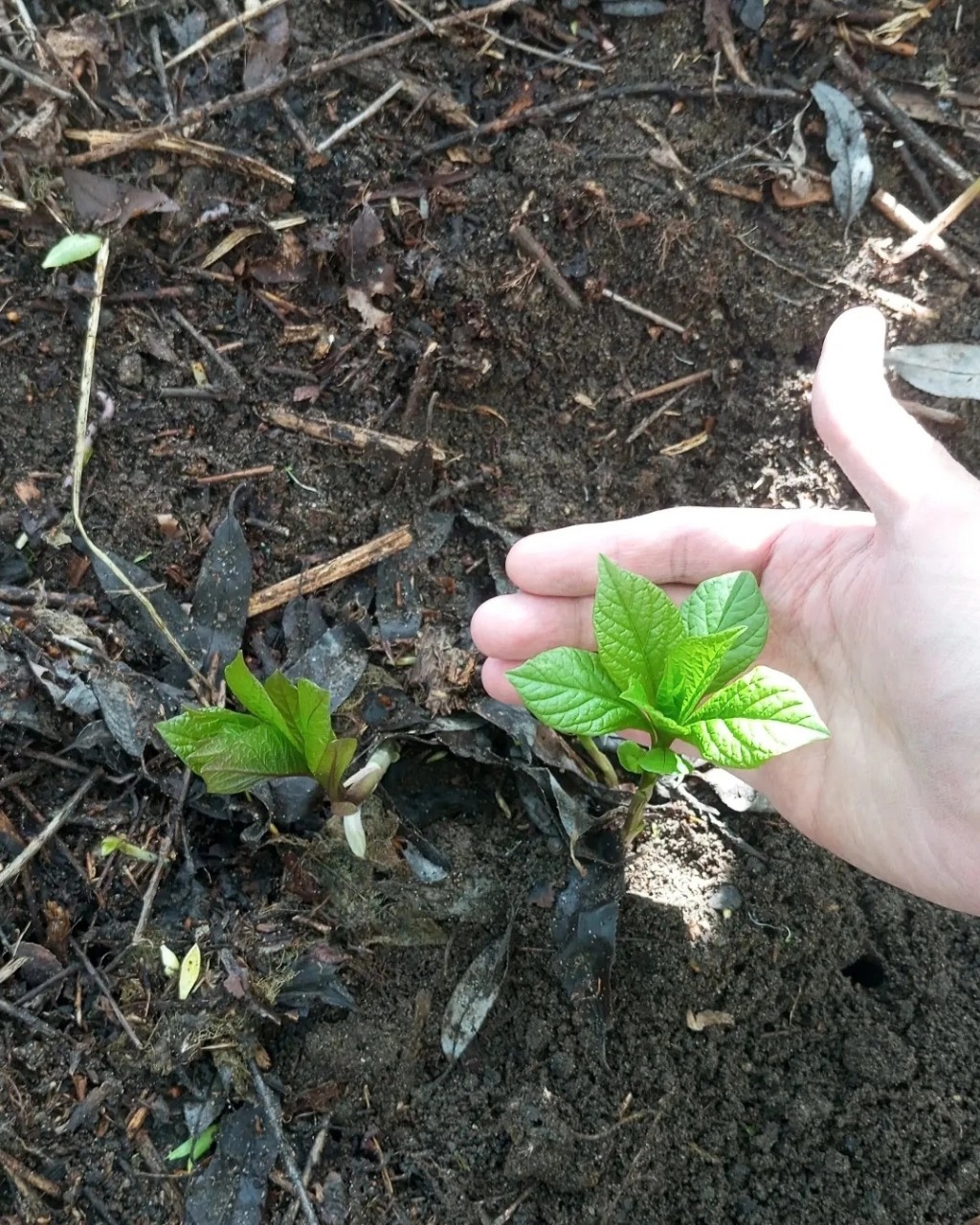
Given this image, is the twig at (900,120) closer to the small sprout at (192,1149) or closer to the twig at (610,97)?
the twig at (610,97)

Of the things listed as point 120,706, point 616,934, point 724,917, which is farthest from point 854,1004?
point 120,706

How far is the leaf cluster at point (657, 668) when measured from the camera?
55.6 inches

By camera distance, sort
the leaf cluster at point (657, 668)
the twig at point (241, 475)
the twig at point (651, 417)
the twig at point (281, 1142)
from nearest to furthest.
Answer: the leaf cluster at point (657, 668) < the twig at point (281, 1142) < the twig at point (241, 475) < the twig at point (651, 417)

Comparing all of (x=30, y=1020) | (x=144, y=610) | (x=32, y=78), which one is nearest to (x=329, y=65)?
(x=32, y=78)

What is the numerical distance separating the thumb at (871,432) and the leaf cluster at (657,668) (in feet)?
0.97

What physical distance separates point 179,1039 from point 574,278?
1.74 metres

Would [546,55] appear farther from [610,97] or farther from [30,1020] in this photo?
[30,1020]

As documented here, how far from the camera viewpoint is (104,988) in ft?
5.70

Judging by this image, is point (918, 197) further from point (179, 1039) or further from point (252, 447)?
point (179, 1039)

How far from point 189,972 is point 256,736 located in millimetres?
452

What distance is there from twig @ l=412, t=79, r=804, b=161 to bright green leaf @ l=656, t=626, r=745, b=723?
4.45 ft

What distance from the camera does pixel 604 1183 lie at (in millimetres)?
1715

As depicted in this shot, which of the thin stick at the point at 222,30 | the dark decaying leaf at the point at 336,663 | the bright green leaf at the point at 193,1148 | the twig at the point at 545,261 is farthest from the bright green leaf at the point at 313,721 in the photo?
the thin stick at the point at 222,30

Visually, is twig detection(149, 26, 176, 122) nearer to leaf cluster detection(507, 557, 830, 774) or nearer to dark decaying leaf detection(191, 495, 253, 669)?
dark decaying leaf detection(191, 495, 253, 669)
